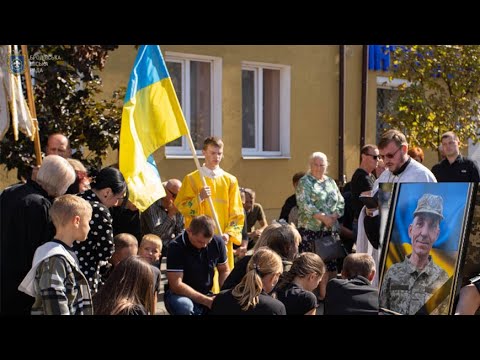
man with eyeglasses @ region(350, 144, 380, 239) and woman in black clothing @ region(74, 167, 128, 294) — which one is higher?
man with eyeglasses @ region(350, 144, 380, 239)

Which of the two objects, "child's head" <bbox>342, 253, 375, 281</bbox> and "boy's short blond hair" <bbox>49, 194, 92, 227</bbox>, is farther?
"child's head" <bbox>342, 253, 375, 281</bbox>

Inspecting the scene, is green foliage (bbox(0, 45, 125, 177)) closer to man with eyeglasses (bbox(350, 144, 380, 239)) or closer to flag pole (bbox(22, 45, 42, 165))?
flag pole (bbox(22, 45, 42, 165))

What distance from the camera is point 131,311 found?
→ 362 centimetres

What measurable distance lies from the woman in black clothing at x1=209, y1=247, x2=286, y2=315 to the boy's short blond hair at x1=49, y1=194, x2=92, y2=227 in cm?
100

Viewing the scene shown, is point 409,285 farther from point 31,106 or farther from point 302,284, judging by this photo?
point 31,106

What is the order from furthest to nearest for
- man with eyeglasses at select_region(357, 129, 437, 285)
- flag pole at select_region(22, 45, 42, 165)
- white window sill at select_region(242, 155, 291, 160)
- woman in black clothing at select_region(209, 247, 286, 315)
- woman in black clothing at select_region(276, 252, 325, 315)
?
white window sill at select_region(242, 155, 291, 160), flag pole at select_region(22, 45, 42, 165), man with eyeglasses at select_region(357, 129, 437, 285), woman in black clothing at select_region(276, 252, 325, 315), woman in black clothing at select_region(209, 247, 286, 315)

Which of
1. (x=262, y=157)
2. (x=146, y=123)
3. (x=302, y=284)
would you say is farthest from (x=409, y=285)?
(x=262, y=157)

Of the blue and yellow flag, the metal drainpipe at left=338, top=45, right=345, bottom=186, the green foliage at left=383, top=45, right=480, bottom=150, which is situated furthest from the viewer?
the metal drainpipe at left=338, top=45, right=345, bottom=186

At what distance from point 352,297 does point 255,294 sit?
57 cm

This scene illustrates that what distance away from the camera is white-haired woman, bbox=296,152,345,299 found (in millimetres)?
7184

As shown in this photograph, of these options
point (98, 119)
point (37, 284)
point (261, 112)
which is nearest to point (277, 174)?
point (261, 112)

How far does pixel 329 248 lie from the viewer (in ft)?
23.4

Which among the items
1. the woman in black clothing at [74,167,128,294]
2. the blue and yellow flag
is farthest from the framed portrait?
the blue and yellow flag
